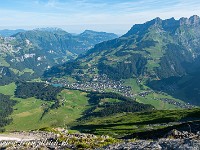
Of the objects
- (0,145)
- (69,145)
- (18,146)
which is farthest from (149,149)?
(0,145)

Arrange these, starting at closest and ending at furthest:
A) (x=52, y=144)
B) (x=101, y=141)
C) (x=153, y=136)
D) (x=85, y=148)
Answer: (x=85, y=148) < (x=52, y=144) < (x=101, y=141) < (x=153, y=136)

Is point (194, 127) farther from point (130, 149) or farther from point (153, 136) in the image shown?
point (130, 149)

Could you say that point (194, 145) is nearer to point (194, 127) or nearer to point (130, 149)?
point (130, 149)

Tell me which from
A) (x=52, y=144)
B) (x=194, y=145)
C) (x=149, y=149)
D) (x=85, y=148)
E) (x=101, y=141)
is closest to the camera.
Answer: (x=194, y=145)

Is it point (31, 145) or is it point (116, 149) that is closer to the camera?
point (116, 149)

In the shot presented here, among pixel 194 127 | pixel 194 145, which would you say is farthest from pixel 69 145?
pixel 194 127

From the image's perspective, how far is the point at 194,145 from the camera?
106 ft

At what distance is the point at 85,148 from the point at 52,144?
7497mm

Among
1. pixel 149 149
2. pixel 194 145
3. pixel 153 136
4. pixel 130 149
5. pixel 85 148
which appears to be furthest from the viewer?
pixel 153 136

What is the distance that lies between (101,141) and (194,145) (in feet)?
92.1

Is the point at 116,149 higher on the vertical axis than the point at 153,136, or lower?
higher

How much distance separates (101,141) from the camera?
58.0 meters

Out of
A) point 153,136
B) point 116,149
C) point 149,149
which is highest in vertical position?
point 149,149

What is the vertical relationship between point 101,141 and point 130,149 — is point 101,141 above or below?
below
